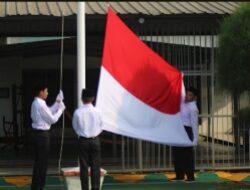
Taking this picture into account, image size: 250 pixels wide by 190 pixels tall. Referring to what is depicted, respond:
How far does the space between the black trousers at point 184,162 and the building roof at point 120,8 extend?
2.81 meters

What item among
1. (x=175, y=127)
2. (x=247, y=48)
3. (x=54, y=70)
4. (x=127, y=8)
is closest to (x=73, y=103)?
(x=54, y=70)

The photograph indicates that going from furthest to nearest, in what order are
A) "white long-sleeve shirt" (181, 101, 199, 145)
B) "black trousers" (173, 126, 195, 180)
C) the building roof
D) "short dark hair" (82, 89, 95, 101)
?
the building roof, "black trousers" (173, 126, 195, 180), "white long-sleeve shirt" (181, 101, 199, 145), "short dark hair" (82, 89, 95, 101)

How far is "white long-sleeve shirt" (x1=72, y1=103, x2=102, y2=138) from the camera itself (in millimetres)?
8812

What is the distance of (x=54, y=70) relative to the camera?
19.8 meters

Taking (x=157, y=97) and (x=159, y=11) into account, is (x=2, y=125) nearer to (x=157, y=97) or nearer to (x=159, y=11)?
(x=159, y=11)

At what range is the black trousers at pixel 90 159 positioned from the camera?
8.82 m

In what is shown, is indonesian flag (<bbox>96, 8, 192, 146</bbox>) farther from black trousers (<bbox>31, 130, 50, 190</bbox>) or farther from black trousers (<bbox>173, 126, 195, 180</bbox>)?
black trousers (<bbox>31, 130, 50, 190</bbox>)

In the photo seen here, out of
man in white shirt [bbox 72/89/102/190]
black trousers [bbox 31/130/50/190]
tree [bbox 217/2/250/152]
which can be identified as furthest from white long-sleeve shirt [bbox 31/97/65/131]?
tree [bbox 217/2/250/152]

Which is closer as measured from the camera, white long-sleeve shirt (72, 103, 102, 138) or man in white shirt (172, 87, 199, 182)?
white long-sleeve shirt (72, 103, 102, 138)

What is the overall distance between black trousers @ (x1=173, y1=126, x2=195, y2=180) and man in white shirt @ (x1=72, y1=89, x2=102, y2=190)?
2.30 meters

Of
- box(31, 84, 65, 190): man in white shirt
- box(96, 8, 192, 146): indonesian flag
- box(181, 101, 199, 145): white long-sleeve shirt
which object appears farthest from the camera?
box(181, 101, 199, 145): white long-sleeve shirt

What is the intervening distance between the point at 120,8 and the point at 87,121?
3917mm

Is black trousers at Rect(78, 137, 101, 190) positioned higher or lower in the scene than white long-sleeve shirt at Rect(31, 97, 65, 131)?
lower

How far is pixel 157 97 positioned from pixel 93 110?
4.67ft
